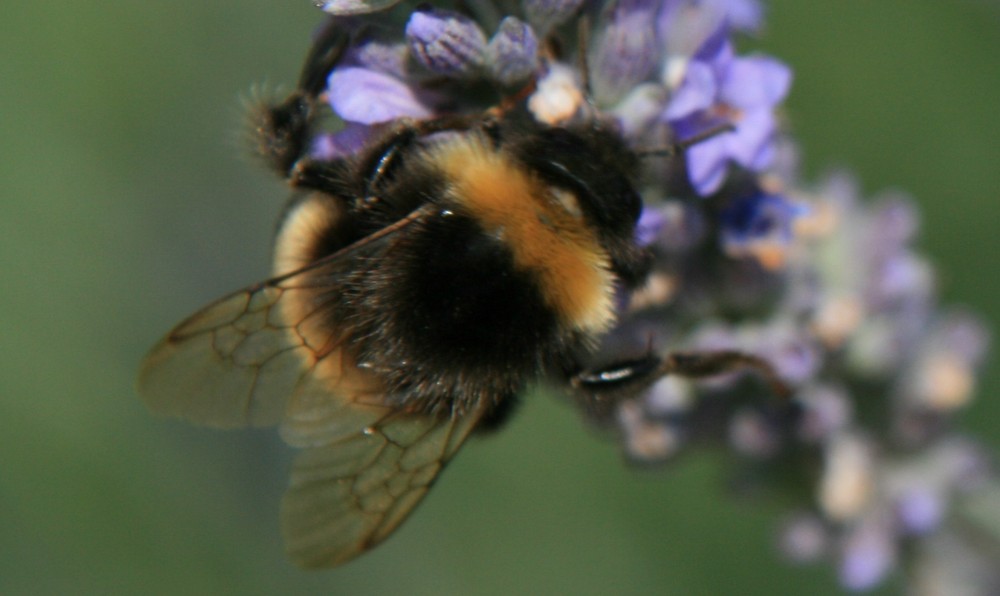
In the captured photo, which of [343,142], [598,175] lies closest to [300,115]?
[343,142]

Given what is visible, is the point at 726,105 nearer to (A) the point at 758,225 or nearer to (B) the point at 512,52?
(A) the point at 758,225

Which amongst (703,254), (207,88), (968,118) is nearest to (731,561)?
(968,118)

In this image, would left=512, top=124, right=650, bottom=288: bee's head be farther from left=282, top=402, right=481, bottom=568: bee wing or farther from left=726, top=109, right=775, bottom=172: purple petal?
left=282, top=402, right=481, bottom=568: bee wing

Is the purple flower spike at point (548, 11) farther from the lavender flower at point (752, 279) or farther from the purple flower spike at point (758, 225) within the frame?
the purple flower spike at point (758, 225)

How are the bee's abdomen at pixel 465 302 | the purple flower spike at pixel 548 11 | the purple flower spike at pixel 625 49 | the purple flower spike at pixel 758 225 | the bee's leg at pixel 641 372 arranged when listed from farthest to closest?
the purple flower spike at pixel 758 225, the bee's leg at pixel 641 372, the purple flower spike at pixel 625 49, the purple flower spike at pixel 548 11, the bee's abdomen at pixel 465 302

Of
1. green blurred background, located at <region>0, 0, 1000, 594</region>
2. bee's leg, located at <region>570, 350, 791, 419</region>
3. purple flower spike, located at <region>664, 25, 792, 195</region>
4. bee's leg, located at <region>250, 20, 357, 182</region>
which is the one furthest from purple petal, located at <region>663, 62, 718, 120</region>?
green blurred background, located at <region>0, 0, 1000, 594</region>

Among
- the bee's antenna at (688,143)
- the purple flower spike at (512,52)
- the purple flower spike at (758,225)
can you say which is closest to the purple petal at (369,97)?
the purple flower spike at (512,52)

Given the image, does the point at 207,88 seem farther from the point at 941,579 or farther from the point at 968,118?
the point at 941,579
